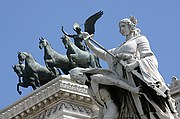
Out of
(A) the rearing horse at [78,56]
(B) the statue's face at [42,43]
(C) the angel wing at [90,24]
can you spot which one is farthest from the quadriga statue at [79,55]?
(C) the angel wing at [90,24]

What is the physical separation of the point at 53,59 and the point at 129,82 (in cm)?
3546

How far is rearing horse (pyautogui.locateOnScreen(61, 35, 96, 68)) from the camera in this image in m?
46.2

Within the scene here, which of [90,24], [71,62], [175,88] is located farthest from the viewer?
[71,62]

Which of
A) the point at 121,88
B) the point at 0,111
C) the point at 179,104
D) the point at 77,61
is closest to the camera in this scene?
the point at 121,88

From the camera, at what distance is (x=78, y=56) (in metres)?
47.0

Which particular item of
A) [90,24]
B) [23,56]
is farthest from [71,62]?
[90,24]

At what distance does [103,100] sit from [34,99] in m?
28.6

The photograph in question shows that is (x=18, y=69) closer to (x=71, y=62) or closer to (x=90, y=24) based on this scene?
(x=71, y=62)

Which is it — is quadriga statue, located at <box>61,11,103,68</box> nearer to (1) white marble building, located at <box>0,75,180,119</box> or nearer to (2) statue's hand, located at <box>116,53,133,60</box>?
(1) white marble building, located at <box>0,75,180,119</box>

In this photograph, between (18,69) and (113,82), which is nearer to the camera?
(113,82)

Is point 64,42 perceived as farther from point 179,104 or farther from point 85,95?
point 179,104

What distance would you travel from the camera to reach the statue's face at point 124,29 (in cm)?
1376

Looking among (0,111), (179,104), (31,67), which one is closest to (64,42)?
(31,67)

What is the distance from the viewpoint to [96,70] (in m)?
13.5
